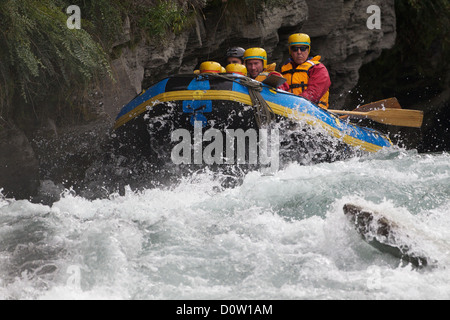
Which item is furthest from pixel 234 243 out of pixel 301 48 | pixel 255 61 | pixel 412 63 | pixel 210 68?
pixel 412 63

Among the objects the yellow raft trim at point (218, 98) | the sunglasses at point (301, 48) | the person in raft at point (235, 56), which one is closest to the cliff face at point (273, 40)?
the person in raft at point (235, 56)

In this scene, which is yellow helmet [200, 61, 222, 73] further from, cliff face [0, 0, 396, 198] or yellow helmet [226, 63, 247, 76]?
cliff face [0, 0, 396, 198]

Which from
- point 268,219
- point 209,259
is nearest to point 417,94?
point 268,219

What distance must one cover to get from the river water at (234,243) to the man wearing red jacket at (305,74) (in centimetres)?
170

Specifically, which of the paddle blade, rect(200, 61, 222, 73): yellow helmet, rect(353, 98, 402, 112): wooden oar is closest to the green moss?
rect(353, 98, 402, 112): wooden oar

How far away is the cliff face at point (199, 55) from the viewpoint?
604 centimetres

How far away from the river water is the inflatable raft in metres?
0.71

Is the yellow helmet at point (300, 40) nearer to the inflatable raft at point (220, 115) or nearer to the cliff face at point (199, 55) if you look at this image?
the cliff face at point (199, 55)

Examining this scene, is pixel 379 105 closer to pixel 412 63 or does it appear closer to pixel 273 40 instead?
pixel 273 40

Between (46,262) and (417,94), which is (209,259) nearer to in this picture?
(46,262)

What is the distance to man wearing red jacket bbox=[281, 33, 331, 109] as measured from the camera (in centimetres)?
671

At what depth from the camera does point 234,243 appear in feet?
12.6

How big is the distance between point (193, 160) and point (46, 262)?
2401mm

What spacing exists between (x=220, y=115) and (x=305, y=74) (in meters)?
1.67
